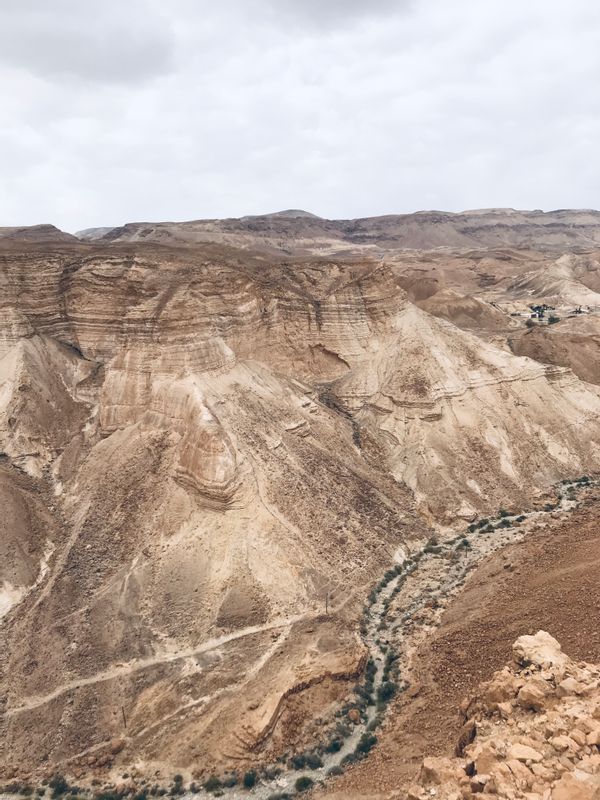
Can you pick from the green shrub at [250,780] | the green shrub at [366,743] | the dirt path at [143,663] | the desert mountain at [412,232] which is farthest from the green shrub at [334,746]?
the desert mountain at [412,232]

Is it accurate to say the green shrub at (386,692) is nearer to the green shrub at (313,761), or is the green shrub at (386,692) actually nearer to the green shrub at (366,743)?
the green shrub at (366,743)

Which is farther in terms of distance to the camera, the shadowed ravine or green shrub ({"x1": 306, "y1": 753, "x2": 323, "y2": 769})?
green shrub ({"x1": 306, "y1": 753, "x2": 323, "y2": 769})

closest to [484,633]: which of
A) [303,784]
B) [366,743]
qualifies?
[366,743]


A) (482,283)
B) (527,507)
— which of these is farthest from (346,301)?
(482,283)

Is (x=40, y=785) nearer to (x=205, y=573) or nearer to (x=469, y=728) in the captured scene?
(x=205, y=573)

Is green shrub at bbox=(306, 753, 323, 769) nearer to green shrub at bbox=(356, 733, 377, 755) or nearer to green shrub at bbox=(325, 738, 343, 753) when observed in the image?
green shrub at bbox=(325, 738, 343, 753)

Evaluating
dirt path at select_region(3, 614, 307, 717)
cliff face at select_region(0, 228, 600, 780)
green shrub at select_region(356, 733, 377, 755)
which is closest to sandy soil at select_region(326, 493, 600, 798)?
green shrub at select_region(356, 733, 377, 755)

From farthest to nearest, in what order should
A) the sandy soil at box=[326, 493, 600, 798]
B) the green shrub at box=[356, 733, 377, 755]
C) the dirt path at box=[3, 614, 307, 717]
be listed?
the dirt path at box=[3, 614, 307, 717] → the green shrub at box=[356, 733, 377, 755] → the sandy soil at box=[326, 493, 600, 798]

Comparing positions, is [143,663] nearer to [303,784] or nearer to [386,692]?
[303,784]
